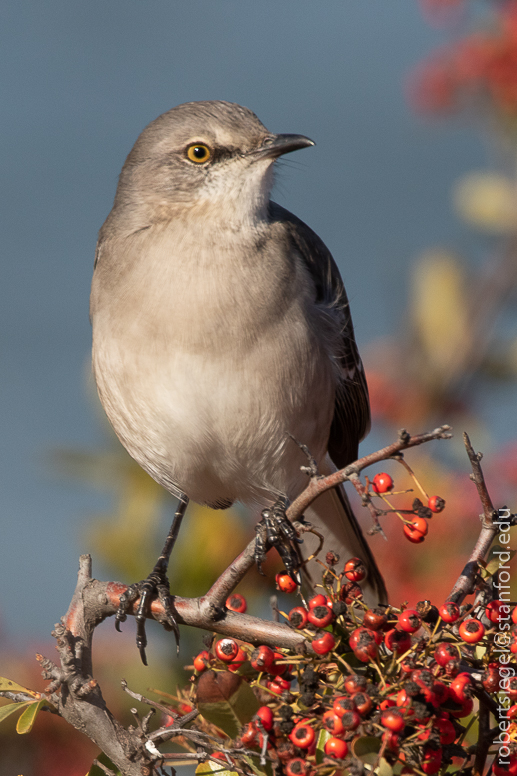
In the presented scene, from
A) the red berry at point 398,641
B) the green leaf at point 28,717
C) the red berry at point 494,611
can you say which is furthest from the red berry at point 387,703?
the green leaf at point 28,717

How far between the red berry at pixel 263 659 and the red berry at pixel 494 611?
0.49 meters

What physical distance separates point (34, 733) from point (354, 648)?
5.68ft

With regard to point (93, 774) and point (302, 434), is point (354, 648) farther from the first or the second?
point (302, 434)

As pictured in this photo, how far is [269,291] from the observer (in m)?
3.29

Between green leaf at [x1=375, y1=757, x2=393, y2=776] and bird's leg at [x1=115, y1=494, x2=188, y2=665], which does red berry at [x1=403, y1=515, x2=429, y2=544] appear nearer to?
green leaf at [x1=375, y1=757, x2=393, y2=776]

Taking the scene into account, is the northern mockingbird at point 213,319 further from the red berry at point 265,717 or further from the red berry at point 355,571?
the red berry at point 265,717

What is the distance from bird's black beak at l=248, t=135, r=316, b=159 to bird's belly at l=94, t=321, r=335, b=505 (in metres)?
0.69

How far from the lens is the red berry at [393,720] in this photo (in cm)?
155

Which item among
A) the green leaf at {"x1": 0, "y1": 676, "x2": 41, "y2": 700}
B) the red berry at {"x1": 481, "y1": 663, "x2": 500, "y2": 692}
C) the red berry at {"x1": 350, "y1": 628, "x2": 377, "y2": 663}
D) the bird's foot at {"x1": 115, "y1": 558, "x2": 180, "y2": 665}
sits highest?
the red berry at {"x1": 481, "y1": 663, "x2": 500, "y2": 692}

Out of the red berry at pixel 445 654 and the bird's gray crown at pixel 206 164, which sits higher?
the bird's gray crown at pixel 206 164

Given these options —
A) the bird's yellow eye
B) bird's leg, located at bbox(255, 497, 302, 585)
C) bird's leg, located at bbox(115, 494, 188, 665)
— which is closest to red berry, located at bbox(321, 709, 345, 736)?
bird's leg, located at bbox(115, 494, 188, 665)

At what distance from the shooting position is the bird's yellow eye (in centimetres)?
348

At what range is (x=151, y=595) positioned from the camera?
306 centimetres

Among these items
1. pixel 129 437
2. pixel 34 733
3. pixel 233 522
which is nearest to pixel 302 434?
pixel 233 522
